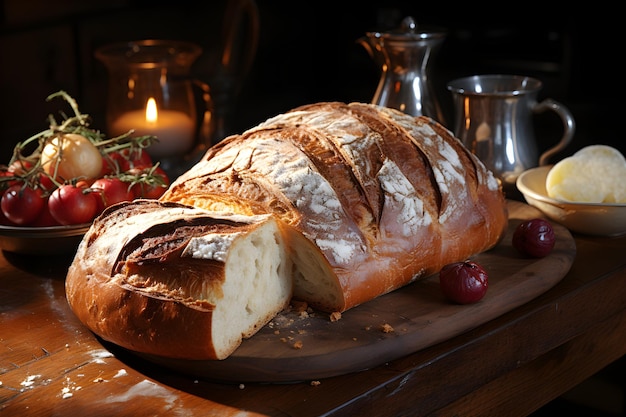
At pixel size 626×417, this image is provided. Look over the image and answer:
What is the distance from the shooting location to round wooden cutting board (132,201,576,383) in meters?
1.36

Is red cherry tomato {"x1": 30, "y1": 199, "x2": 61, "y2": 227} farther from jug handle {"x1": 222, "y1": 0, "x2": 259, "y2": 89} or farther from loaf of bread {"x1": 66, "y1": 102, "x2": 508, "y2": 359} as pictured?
jug handle {"x1": 222, "y1": 0, "x2": 259, "y2": 89}

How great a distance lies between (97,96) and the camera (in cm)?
382

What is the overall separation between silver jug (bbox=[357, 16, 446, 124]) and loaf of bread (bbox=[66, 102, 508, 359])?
0.46 meters

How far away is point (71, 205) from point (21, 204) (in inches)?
4.6

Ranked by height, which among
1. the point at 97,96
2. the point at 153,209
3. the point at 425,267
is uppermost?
the point at 153,209

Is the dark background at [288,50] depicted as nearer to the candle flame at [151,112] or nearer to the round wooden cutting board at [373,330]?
the candle flame at [151,112]

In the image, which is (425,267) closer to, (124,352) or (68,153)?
(124,352)

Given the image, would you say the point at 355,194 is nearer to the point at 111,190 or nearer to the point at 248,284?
the point at 248,284

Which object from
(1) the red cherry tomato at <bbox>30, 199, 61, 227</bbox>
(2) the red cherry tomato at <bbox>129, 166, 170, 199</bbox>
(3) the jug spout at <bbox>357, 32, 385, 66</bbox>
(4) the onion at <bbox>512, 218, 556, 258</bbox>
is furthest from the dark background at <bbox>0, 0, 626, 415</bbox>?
(4) the onion at <bbox>512, 218, 556, 258</bbox>

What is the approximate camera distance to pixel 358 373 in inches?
55.0

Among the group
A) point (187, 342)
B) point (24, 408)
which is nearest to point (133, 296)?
point (187, 342)

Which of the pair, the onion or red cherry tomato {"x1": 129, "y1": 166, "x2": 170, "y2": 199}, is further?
red cherry tomato {"x1": 129, "y1": 166, "x2": 170, "y2": 199}

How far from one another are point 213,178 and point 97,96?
2.33m

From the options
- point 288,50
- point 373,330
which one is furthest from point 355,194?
point 288,50
